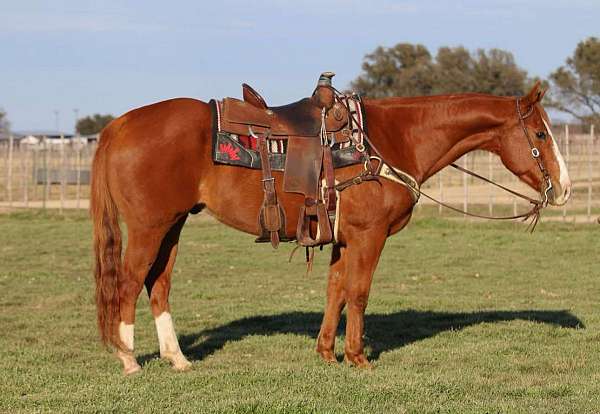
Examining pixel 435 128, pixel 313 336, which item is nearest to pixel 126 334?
pixel 313 336

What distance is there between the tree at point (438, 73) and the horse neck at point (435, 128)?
165 ft

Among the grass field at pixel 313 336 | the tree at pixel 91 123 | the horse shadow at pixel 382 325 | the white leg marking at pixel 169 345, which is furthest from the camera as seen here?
the tree at pixel 91 123

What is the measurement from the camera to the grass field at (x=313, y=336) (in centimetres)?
579

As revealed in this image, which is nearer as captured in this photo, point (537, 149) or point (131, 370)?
point (131, 370)

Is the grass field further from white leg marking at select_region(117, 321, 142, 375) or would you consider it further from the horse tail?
the horse tail

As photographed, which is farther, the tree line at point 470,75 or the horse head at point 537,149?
the tree line at point 470,75

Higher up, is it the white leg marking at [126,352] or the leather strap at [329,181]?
the leather strap at [329,181]

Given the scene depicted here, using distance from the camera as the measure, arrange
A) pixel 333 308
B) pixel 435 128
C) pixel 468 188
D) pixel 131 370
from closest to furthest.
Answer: pixel 131 370
pixel 435 128
pixel 333 308
pixel 468 188

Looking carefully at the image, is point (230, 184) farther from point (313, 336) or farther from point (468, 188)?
point (468, 188)

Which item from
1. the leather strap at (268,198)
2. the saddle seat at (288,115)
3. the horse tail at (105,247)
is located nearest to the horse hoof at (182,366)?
the horse tail at (105,247)

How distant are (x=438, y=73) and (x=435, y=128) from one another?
5476cm

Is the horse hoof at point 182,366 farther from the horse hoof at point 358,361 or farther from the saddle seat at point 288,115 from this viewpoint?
the saddle seat at point 288,115

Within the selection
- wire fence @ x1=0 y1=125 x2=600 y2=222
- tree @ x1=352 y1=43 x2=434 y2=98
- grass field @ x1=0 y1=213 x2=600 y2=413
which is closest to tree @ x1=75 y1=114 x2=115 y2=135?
tree @ x1=352 y1=43 x2=434 y2=98

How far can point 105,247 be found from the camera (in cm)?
667
